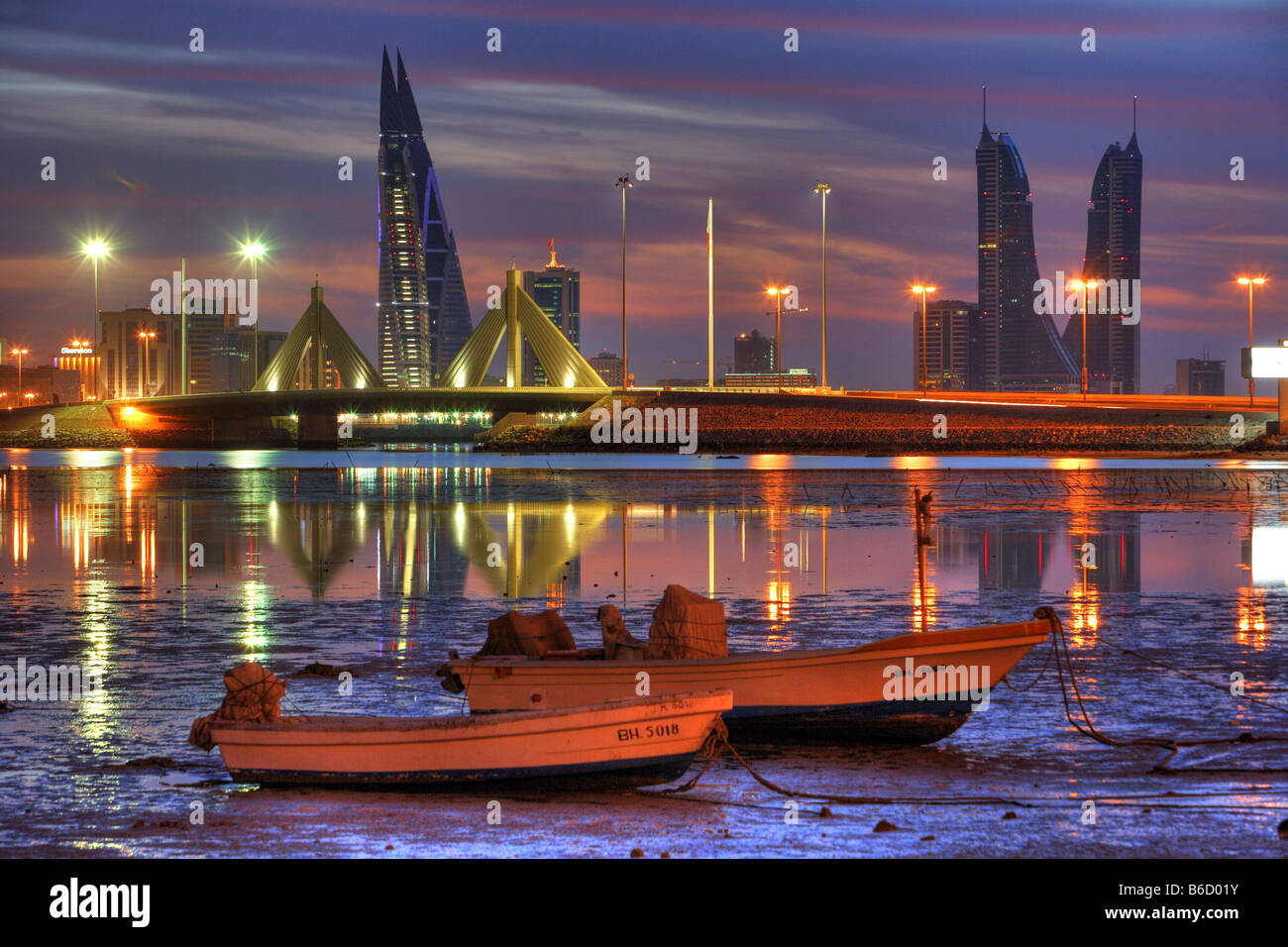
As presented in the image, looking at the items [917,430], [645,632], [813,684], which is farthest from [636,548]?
[917,430]

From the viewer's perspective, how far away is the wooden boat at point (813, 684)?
1424cm

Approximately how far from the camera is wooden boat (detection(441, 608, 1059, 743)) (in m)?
14.2

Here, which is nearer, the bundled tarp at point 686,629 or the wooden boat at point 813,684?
the wooden boat at point 813,684

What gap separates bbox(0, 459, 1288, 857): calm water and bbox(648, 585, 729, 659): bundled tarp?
55.7 inches

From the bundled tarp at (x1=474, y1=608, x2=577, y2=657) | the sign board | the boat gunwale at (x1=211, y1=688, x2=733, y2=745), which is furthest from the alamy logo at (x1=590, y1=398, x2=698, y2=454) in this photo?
the boat gunwale at (x1=211, y1=688, x2=733, y2=745)

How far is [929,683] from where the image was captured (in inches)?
566

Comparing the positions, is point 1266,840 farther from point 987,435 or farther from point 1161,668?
point 987,435

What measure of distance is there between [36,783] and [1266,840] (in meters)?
10.3

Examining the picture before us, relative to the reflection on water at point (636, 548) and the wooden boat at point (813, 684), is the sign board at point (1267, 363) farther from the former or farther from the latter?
the wooden boat at point (813, 684)

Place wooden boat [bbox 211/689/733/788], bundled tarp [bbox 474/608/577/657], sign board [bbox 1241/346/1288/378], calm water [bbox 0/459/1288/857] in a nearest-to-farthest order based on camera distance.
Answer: calm water [bbox 0/459/1288/857] < wooden boat [bbox 211/689/733/788] < bundled tarp [bbox 474/608/577/657] < sign board [bbox 1241/346/1288/378]

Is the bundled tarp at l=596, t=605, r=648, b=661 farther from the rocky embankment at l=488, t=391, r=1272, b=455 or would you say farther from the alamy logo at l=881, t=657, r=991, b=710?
the rocky embankment at l=488, t=391, r=1272, b=455

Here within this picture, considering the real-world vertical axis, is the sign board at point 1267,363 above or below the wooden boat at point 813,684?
above
